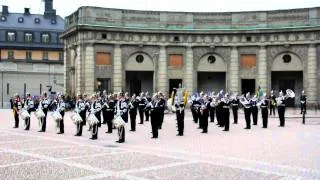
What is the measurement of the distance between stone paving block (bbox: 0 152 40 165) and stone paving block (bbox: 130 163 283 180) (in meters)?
4.07

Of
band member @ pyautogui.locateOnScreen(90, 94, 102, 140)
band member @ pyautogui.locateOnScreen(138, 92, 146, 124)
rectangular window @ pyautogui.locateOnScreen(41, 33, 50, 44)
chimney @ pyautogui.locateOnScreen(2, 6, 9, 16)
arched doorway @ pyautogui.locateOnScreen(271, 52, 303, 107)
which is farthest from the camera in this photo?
chimney @ pyautogui.locateOnScreen(2, 6, 9, 16)

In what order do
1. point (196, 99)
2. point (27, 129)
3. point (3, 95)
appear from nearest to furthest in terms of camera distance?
point (27, 129)
point (196, 99)
point (3, 95)

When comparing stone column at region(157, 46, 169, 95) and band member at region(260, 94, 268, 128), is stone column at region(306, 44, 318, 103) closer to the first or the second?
stone column at region(157, 46, 169, 95)

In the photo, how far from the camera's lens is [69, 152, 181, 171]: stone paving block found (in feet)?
43.3

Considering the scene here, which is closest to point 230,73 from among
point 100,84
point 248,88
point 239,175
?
point 248,88

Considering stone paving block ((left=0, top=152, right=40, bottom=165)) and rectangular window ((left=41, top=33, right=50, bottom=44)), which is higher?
rectangular window ((left=41, top=33, right=50, bottom=44))

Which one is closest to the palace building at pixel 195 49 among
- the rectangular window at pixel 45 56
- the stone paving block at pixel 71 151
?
→ the rectangular window at pixel 45 56

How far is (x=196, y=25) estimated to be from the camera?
1877 inches

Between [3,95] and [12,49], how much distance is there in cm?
721

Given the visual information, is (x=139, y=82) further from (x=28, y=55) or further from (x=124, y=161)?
(x=124, y=161)

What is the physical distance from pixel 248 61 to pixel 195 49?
535 centimetres

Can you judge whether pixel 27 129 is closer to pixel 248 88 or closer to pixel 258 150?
pixel 258 150

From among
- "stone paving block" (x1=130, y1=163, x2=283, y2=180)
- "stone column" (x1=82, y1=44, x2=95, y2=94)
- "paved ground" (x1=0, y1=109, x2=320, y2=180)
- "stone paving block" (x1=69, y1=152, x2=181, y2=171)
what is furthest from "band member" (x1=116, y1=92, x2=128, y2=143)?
"stone column" (x1=82, y1=44, x2=95, y2=94)

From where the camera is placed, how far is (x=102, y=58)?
45.5m
